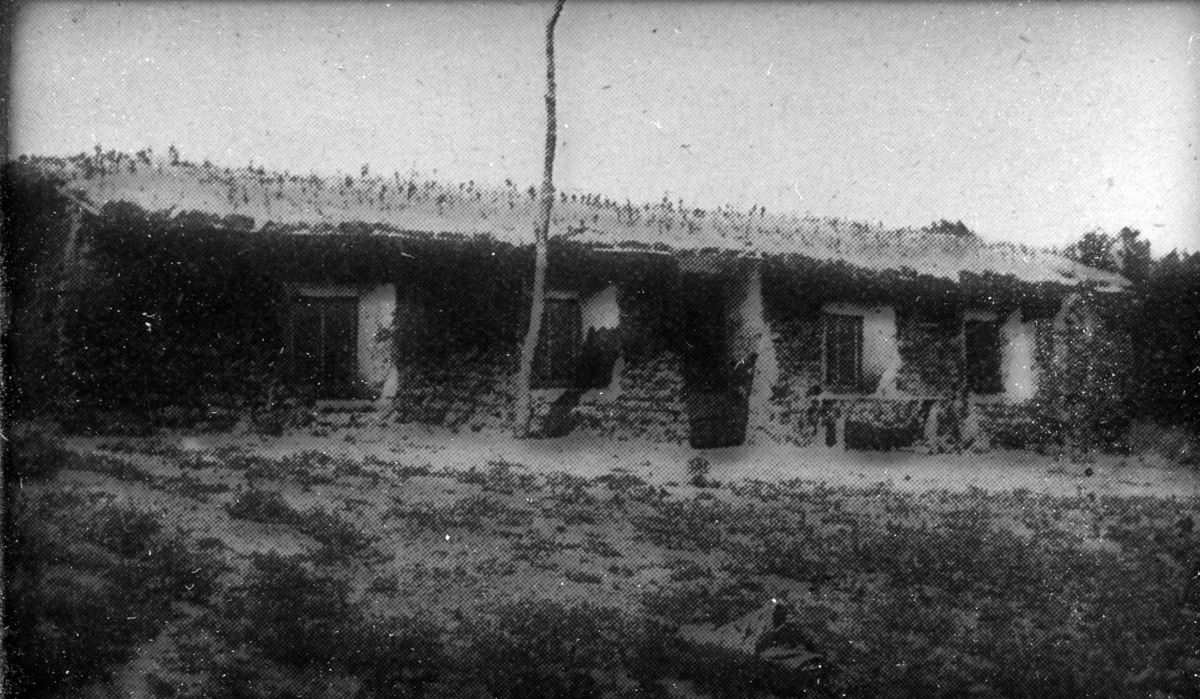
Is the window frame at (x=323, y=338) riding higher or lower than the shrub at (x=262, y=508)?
A: higher

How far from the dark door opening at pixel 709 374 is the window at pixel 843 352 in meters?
0.91

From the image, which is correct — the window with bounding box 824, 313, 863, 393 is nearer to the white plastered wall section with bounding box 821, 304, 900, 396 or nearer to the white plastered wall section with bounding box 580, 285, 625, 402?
the white plastered wall section with bounding box 821, 304, 900, 396

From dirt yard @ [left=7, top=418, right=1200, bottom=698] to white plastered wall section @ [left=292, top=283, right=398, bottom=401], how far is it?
0.46m

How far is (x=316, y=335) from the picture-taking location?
4.35 m

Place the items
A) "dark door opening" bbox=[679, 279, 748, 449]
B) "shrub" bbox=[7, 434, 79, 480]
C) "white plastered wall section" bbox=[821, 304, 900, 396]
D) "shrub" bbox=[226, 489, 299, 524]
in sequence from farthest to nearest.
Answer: "white plastered wall section" bbox=[821, 304, 900, 396] → "dark door opening" bbox=[679, 279, 748, 449] → "shrub" bbox=[226, 489, 299, 524] → "shrub" bbox=[7, 434, 79, 480]

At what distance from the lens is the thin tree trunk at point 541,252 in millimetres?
3789

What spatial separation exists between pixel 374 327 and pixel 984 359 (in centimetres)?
407

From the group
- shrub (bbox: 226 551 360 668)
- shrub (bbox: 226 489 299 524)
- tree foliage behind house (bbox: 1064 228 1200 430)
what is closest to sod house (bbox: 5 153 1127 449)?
tree foliage behind house (bbox: 1064 228 1200 430)

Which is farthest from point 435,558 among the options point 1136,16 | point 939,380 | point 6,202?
point 1136,16

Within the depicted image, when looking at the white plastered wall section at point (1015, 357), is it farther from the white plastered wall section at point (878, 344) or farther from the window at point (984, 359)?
the white plastered wall section at point (878, 344)

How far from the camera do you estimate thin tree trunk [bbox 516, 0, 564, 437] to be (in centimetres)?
379

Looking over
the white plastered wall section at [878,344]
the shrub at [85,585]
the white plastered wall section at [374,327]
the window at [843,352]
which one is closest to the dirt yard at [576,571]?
the shrub at [85,585]

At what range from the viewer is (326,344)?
431 cm

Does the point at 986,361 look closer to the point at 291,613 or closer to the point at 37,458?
the point at 291,613
